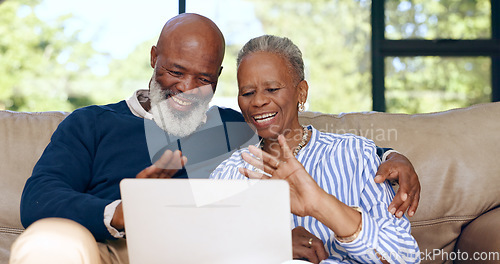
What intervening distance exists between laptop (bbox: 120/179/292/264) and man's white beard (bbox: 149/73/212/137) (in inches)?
36.9

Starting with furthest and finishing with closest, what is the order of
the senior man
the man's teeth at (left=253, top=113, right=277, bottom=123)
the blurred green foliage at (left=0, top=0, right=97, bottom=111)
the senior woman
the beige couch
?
the blurred green foliage at (left=0, top=0, right=97, bottom=111)
the beige couch
the man's teeth at (left=253, top=113, right=277, bottom=123)
the senior man
the senior woman

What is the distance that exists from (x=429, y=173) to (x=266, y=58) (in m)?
0.86

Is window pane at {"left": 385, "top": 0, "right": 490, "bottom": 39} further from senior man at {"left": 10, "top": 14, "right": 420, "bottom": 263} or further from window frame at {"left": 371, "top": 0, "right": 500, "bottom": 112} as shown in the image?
senior man at {"left": 10, "top": 14, "right": 420, "bottom": 263}

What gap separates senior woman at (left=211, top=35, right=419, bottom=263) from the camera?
132cm

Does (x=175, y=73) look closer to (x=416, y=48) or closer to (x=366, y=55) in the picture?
(x=366, y=55)

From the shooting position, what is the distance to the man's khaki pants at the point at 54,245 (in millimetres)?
1134

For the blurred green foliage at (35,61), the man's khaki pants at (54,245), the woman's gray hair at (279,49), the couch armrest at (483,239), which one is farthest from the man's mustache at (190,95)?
the blurred green foliage at (35,61)

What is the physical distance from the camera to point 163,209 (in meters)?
1.14

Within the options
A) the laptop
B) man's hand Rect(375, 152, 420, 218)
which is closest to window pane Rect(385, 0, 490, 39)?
man's hand Rect(375, 152, 420, 218)

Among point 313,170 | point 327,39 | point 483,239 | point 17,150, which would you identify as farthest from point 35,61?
point 483,239

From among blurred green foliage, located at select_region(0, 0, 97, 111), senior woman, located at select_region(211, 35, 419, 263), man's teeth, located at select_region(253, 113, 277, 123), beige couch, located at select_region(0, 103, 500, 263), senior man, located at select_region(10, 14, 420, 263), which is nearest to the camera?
senior woman, located at select_region(211, 35, 419, 263)

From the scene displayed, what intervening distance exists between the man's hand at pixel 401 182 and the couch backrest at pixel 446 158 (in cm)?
45

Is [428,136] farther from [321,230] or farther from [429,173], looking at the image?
[321,230]

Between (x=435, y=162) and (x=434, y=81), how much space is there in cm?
286
